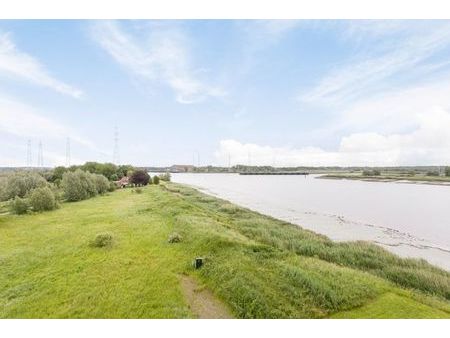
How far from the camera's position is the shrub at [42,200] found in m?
36.7

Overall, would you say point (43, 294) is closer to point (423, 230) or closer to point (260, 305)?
point (260, 305)

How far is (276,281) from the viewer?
13.6m

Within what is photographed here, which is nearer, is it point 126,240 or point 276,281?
point 276,281

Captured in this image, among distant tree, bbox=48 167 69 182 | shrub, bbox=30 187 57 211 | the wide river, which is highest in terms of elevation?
distant tree, bbox=48 167 69 182

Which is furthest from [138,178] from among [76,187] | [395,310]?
[395,310]

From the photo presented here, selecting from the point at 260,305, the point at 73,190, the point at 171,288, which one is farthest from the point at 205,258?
the point at 73,190

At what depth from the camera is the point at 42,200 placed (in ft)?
122

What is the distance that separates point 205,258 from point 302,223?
22678 millimetres

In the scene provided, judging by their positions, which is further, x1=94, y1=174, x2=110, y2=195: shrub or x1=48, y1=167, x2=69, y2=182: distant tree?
x1=48, y1=167, x2=69, y2=182: distant tree

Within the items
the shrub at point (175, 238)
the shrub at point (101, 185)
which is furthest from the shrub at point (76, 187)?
the shrub at point (175, 238)

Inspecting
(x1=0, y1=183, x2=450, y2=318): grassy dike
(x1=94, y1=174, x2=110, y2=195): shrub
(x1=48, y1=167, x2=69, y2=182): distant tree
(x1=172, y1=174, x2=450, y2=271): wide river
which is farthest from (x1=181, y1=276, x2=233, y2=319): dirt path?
(x1=48, y1=167, x2=69, y2=182): distant tree

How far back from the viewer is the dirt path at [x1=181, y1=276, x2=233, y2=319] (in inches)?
440

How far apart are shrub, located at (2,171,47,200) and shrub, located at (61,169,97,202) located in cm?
907

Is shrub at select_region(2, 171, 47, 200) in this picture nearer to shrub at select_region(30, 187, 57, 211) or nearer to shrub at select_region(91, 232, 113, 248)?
shrub at select_region(30, 187, 57, 211)
